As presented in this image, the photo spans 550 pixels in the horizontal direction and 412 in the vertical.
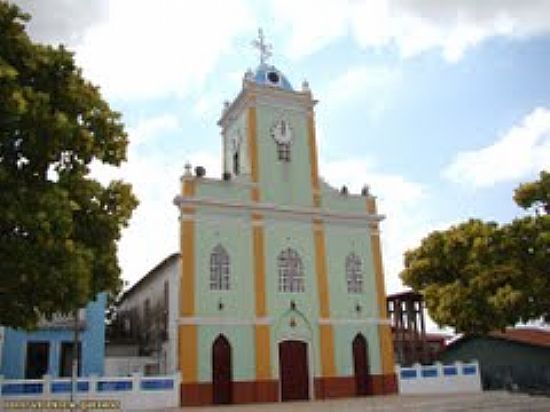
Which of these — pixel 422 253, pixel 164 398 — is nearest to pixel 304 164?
pixel 422 253

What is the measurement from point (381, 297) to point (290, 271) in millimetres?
4387

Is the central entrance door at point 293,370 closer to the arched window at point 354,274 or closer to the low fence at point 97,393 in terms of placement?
the arched window at point 354,274

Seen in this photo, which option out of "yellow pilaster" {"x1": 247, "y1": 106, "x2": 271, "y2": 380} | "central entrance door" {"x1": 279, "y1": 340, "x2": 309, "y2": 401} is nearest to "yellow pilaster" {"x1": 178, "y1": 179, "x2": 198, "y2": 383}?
"yellow pilaster" {"x1": 247, "y1": 106, "x2": 271, "y2": 380}

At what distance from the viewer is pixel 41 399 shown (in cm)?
1991

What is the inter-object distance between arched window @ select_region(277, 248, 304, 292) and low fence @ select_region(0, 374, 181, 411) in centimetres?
586

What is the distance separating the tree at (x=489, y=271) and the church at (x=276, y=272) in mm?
2752

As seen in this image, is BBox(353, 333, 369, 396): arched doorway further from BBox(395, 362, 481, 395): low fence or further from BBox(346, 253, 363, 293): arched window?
BBox(346, 253, 363, 293): arched window

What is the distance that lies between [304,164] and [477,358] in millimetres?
13738

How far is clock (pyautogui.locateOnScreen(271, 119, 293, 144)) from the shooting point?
2697 cm

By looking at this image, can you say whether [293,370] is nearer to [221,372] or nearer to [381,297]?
[221,372]

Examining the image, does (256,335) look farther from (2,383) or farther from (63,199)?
(63,199)

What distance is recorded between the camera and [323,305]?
25344mm

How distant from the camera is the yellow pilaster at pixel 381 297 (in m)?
25.9

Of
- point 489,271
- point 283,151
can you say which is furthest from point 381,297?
point 283,151
